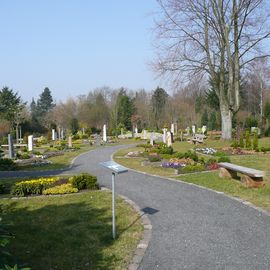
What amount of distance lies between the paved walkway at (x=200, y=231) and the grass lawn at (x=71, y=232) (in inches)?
20.3

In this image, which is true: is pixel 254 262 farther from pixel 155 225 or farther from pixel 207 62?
pixel 207 62

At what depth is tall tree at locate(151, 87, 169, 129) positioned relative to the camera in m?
62.1

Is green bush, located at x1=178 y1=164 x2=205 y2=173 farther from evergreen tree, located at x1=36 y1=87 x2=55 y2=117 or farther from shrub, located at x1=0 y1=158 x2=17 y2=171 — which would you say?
evergreen tree, located at x1=36 y1=87 x2=55 y2=117

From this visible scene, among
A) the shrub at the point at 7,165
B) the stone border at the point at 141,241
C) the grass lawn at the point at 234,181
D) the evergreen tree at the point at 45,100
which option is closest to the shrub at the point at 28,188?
the stone border at the point at 141,241

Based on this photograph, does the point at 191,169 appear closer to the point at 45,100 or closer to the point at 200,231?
the point at 200,231

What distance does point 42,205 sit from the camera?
1045 centimetres

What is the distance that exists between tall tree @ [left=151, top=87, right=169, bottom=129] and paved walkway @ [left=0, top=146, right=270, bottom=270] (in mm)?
49858

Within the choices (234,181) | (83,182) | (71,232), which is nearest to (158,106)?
(234,181)

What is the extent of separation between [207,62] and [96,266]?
25.8 m

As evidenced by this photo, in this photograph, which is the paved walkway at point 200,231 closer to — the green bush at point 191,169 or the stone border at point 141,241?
the stone border at point 141,241

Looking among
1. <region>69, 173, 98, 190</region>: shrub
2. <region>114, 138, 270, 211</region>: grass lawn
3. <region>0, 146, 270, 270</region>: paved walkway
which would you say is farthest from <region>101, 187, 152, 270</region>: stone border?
<region>114, 138, 270, 211</region>: grass lawn

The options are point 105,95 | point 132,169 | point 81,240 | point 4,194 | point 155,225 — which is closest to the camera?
point 81,240

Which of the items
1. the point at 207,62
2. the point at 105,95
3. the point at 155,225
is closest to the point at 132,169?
the point at 155,225

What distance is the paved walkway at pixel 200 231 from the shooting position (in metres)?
6.01
